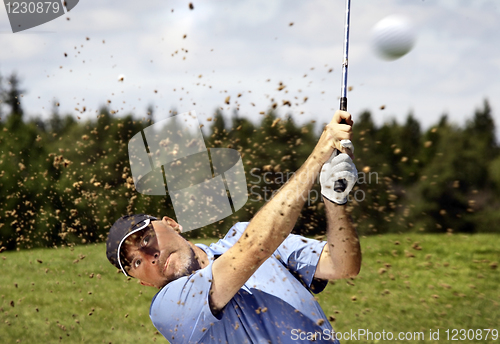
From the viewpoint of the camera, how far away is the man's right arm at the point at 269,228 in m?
2.03

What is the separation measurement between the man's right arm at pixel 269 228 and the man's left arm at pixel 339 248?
1.31ft

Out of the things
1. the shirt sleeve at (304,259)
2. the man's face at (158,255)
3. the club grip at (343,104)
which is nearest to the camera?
the club grip at (343,104)

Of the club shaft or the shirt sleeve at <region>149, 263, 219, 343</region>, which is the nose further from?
the club shaft

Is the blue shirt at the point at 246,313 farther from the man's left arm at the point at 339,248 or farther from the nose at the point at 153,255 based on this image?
the nose at the point at 153,255

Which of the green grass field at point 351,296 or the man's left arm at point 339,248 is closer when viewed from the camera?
the man's left arm at point 339,248

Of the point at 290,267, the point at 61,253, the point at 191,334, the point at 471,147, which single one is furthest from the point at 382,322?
the point at 61,253

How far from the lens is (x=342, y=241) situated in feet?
8.36

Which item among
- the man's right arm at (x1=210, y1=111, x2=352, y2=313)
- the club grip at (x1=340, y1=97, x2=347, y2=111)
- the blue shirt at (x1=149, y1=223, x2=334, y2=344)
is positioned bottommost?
the blue shirt at (x1=149, y1=223, x2=334, y2=344)

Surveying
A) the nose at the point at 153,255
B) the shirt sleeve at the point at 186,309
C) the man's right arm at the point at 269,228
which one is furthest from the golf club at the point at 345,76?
the nose at the point at 153,255

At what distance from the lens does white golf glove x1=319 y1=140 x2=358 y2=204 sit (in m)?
2.20

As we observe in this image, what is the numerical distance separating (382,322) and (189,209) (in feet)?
11.5

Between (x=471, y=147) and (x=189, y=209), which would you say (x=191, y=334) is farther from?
(x=471, y=147)

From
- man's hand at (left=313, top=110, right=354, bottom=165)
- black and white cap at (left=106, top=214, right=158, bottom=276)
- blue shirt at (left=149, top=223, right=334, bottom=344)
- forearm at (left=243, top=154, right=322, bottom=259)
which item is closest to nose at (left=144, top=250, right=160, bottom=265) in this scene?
black and white cap at (left=106, top=214, right=158, bottom=276)

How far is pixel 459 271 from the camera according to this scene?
394 inches
